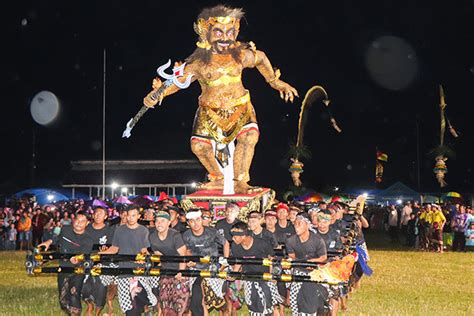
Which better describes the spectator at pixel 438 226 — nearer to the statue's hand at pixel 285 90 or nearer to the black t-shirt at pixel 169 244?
the statue's hand at pixel 285 90

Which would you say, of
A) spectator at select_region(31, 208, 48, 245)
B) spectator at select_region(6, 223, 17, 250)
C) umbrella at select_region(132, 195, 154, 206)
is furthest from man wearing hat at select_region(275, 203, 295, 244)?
spectator at select_region(6, 223, 17, 250)

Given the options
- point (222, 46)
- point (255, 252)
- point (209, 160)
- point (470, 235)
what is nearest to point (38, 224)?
point (209, 160)

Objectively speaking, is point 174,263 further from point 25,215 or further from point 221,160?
point 25,215

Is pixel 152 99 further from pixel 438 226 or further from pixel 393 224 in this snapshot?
pixel 393 224

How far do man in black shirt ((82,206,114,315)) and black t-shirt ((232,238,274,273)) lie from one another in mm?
1662

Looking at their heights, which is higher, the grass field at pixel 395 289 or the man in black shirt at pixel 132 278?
the man in black shirt at pixel 132 278

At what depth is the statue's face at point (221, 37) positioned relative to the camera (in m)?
13.3

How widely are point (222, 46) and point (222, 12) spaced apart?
2.27ft

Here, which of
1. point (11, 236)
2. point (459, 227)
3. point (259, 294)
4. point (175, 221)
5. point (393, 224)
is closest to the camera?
point (259, 294)

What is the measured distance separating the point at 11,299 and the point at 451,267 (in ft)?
36.6

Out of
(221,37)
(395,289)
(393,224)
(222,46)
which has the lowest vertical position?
(395,289)

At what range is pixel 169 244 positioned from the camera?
8117mm

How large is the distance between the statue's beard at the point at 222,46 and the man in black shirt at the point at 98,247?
547cm

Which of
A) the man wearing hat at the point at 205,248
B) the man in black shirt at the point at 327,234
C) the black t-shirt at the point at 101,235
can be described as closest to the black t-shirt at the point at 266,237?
the man wearing hat at the point at 205,248
